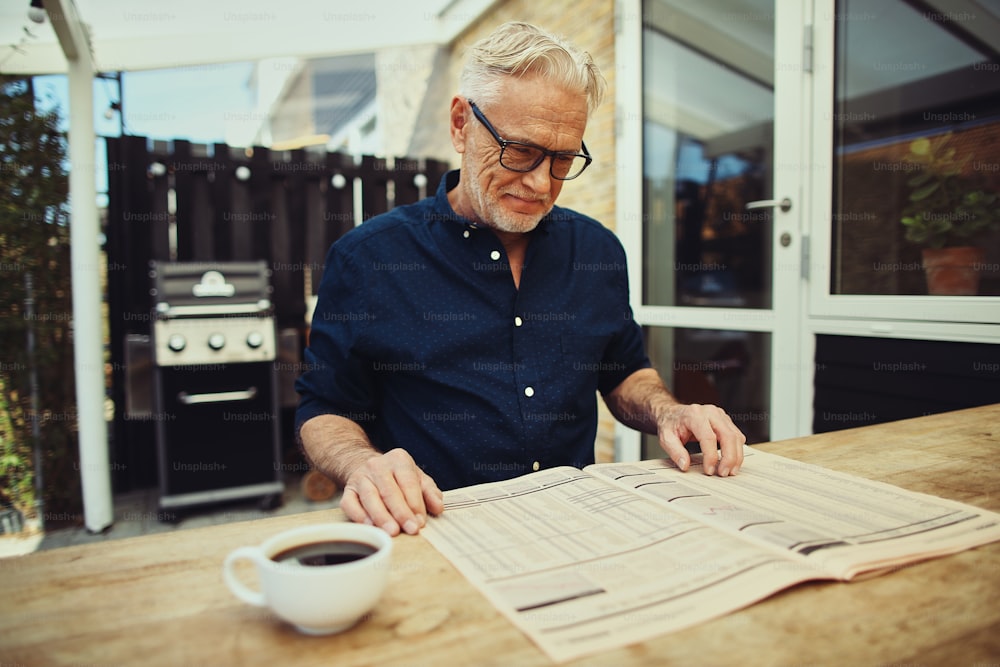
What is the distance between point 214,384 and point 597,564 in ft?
10.7

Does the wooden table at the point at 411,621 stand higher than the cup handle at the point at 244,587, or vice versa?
the cup handle at the point at 244,587

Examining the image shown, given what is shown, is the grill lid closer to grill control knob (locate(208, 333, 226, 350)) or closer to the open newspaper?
grill control knob (locate(208, 333, 226, 350))

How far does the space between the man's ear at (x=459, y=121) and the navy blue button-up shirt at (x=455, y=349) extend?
0.16 m

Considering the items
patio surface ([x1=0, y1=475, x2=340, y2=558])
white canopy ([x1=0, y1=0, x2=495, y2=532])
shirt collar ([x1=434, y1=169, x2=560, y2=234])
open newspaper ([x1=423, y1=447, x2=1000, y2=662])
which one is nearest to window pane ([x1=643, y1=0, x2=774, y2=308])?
shirt collar ([x1=434, y1=169, x2=560, y2=234])

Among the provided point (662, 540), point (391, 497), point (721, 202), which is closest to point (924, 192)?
point (721, 202)

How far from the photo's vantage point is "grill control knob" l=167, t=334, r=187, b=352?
324 cm

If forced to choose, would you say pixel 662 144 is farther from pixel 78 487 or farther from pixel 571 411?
pixel 78 487

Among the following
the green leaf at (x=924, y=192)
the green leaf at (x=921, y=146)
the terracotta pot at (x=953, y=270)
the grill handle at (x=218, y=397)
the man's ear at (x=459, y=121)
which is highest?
the green leaf at (x=921, y=146)

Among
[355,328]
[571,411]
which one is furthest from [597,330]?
[355,328]

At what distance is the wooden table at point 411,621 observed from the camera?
488mm

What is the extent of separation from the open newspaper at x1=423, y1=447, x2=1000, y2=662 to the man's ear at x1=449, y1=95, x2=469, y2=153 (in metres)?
0.94

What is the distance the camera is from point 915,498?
857mm

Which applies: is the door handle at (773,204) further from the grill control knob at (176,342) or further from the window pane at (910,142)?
the grill control knob at (176,342)

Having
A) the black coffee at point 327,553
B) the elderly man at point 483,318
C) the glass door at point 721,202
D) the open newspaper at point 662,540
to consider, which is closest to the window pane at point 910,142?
the glass door at point 721,202
